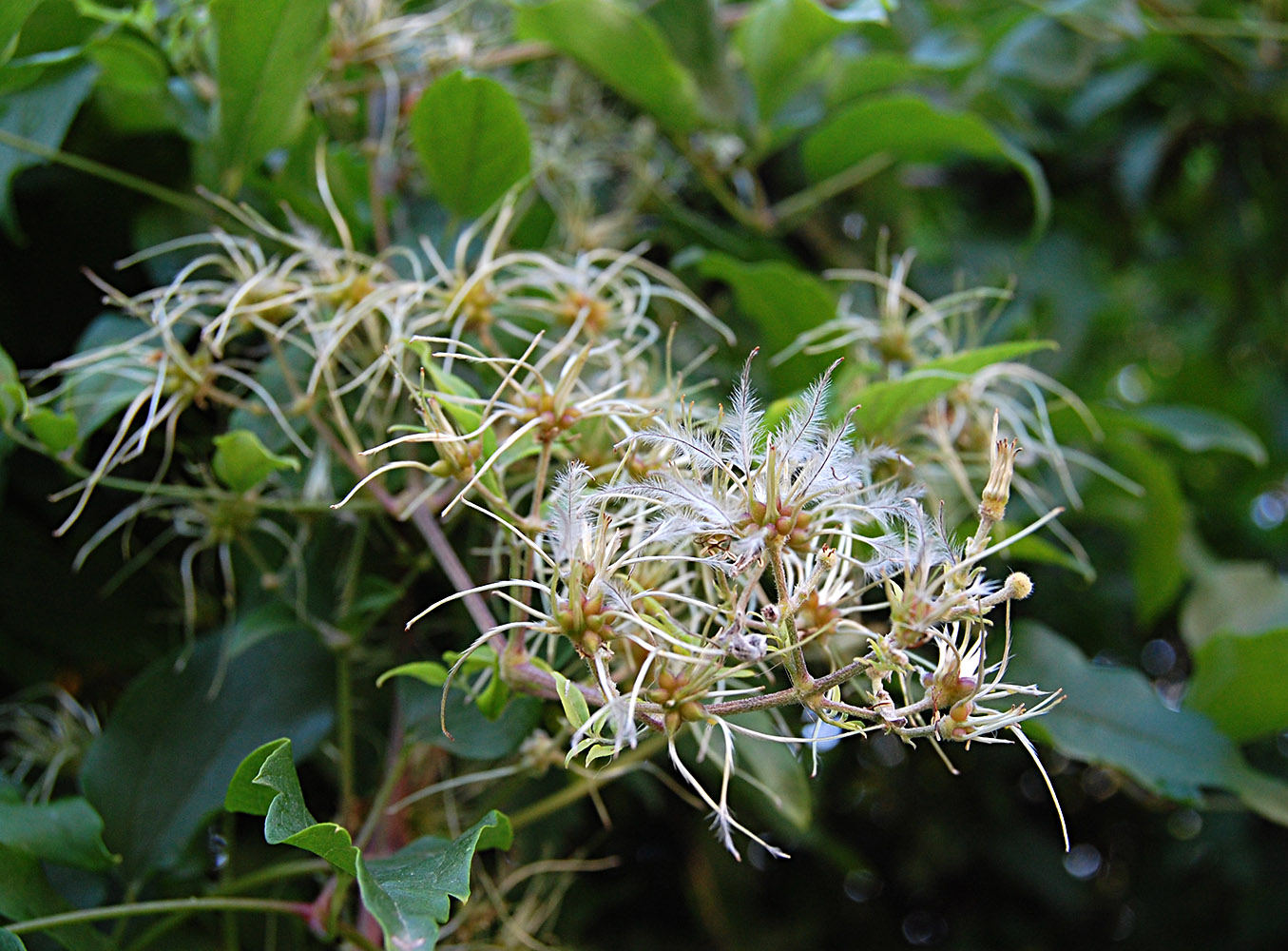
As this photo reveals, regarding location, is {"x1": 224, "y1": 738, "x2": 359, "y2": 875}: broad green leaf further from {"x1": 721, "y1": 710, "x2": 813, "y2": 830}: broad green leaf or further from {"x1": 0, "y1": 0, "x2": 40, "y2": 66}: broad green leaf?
{"x1": 0, "y1": 0, "x2": 40, "y2": 66}: broad green leaf

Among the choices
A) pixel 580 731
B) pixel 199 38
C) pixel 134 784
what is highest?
pixel 199 38

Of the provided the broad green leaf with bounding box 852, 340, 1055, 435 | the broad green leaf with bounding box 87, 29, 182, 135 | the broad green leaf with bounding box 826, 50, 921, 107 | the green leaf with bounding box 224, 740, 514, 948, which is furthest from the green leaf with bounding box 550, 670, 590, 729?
the broad green leaf with bounding box 826, 50, 921, 107

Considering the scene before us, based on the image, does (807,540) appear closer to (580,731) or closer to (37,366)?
(580,731)

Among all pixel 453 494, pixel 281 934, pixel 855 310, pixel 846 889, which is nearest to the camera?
pixel 453 494

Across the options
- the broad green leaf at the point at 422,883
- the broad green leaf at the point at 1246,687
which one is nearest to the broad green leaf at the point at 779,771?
the broad green leaf at the point at 422,883

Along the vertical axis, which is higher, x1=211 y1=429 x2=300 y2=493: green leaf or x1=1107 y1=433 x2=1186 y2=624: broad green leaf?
x1=211 y1=429 x2=300 y2=493: green leaf

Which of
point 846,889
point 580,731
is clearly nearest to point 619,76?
point 580,731

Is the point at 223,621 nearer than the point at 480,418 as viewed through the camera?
No
